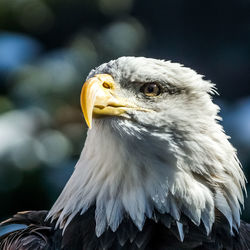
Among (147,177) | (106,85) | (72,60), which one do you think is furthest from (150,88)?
(72,60)

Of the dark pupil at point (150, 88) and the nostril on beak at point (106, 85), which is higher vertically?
the dark pupil at point (150, 88)

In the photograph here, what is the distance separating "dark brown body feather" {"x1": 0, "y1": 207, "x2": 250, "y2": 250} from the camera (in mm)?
1252

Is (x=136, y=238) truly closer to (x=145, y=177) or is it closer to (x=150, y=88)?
(x=145, y=177)

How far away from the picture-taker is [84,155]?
1.35 metres

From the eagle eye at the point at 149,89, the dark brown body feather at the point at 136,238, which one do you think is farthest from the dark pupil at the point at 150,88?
the dark brown body feather at the point at 136,238

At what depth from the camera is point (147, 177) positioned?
1.28 metres

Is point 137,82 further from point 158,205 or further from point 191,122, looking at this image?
point 158,205

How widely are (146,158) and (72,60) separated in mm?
1982

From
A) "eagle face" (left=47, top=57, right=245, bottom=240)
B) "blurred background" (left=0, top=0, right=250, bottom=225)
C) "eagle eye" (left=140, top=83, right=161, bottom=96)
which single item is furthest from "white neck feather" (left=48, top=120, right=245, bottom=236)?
"blurred background" (left=0, top=0, right=250, bottom=225)

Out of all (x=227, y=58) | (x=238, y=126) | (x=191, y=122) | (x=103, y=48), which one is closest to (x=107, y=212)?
(x=191, y=122)

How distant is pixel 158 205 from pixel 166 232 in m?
0.07

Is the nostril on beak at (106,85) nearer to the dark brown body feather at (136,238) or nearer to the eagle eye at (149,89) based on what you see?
the eagle eye at (149,89)

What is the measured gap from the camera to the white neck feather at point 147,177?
1.26 m

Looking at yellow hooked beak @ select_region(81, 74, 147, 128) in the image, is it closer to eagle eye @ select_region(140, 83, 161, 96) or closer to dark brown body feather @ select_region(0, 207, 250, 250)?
eagle eye @ select_region(140, 83, 161, 96)
